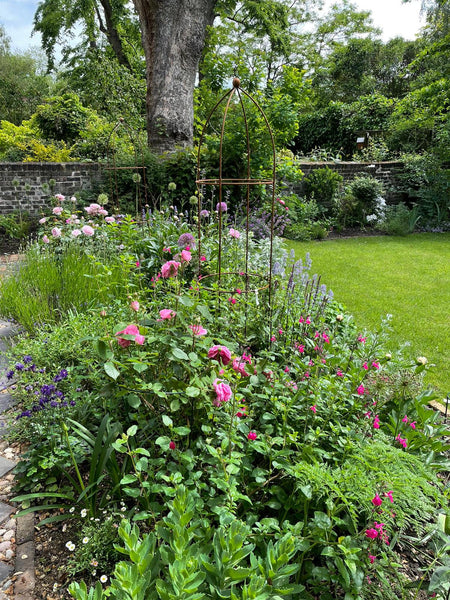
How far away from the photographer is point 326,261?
226 inches

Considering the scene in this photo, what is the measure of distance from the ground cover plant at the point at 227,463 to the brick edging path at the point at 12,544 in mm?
83

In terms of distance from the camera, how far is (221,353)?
Answer: 4.57 feet

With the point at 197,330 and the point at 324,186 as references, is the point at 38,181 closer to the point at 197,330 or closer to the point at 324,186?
the point at 324,186

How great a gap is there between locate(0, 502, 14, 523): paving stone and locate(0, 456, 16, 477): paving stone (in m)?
0.17

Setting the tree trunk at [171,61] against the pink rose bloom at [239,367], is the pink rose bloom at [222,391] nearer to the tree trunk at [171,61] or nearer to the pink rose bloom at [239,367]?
the pink rose bloom at [239,367]

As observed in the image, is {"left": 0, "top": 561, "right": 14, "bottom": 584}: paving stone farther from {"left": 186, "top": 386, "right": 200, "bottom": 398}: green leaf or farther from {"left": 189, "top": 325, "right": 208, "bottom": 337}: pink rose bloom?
{"left": 189, "top": 325, "right": 208, "bottom": 337}: pink rose bloom

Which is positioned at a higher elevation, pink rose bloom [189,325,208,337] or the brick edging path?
pink rose bloom [189,325,208,337]

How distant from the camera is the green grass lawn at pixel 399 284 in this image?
3307 millimetres

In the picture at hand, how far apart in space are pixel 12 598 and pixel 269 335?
4.90ft

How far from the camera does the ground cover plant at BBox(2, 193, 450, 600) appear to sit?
103cm

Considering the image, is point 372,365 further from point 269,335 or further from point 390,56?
point 390,56

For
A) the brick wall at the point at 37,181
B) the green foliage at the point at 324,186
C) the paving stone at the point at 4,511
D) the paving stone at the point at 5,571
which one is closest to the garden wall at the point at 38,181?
the brick wall at the point at 37,181

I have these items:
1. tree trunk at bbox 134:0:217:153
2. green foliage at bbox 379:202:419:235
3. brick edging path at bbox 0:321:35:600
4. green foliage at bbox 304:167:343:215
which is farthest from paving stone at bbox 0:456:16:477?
green foliage at bbox 379:202:419:235

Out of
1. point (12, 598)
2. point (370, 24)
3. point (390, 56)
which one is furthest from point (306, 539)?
point (370, 24)
